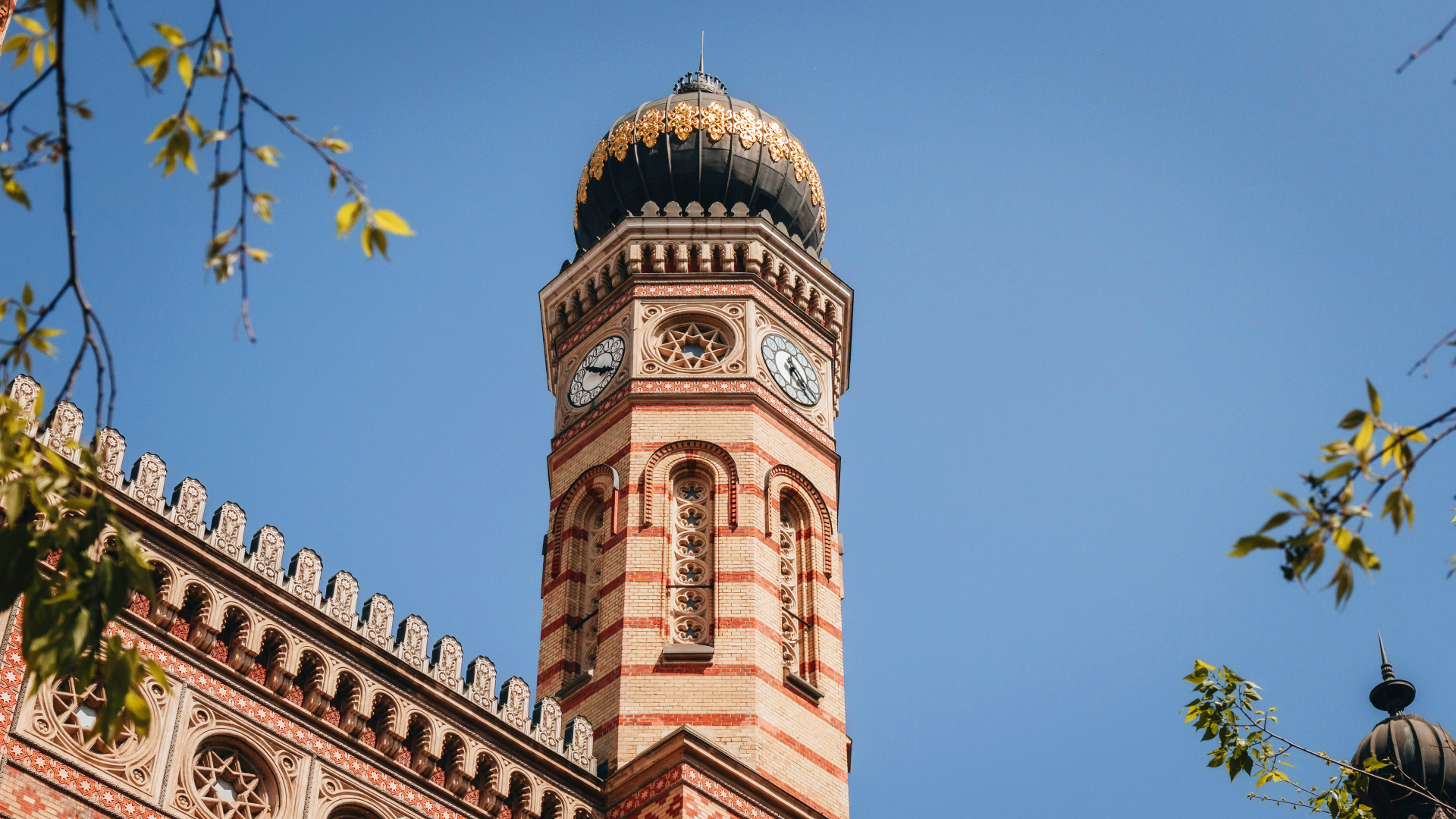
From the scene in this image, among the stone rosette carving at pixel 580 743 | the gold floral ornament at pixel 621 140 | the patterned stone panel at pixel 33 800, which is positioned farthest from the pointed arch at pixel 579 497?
the patterned stone panel at pixel 33 800

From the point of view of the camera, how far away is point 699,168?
2403cm

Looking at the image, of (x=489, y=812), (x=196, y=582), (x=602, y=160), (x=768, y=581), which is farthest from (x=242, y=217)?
(x=602, y=160)

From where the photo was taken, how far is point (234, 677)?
15555mm

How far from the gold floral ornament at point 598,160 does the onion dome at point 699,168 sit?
0.06 feet

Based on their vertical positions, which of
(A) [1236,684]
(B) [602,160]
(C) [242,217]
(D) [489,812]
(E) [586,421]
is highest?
(B) [602,160]

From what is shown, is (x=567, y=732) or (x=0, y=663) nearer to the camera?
(x=0, y=663)

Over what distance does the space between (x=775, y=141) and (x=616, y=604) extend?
7849 millimetres

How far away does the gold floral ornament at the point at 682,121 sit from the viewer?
24203 mm

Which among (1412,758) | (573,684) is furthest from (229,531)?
(1412,758)

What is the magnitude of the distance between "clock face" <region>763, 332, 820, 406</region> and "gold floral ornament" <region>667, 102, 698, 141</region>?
3.29 metres

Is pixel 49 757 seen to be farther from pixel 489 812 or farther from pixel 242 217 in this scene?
pixel 242 217

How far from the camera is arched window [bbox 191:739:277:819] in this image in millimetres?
14891

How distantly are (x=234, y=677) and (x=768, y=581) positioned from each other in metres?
6.55

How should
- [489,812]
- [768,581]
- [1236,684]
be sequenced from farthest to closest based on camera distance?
[768,581]
[489,812]
[1236,684]
